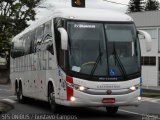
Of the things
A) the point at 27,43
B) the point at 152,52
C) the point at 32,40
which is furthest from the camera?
the point at 152,52

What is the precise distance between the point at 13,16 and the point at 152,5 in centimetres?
5938

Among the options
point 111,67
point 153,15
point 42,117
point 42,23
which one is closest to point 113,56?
point 111,67

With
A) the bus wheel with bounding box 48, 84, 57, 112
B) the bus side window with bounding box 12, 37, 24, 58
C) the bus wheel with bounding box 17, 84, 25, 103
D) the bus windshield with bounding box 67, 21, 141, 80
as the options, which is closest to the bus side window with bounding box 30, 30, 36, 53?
the bus side window with bounding box 12, 37, 24, 58

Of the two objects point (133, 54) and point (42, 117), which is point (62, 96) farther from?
point (133, 54)

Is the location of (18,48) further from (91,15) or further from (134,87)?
(134,87)

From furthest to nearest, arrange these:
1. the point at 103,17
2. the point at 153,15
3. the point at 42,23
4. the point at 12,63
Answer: the point at 153,15, the point at 12,63, the point at 42,23, the point at 103,17

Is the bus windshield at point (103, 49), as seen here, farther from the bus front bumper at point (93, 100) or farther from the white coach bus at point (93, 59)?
the bus front bumper at point (93, 100)

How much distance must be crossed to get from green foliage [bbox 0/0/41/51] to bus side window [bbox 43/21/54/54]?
47234mm

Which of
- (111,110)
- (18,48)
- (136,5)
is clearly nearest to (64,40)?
(111,110)

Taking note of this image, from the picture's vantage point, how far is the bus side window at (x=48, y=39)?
17281mm

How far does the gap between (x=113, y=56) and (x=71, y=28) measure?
151 centimetres

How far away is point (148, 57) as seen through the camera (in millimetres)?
55094

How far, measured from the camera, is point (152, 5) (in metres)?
124

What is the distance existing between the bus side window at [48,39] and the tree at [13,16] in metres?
46.9
